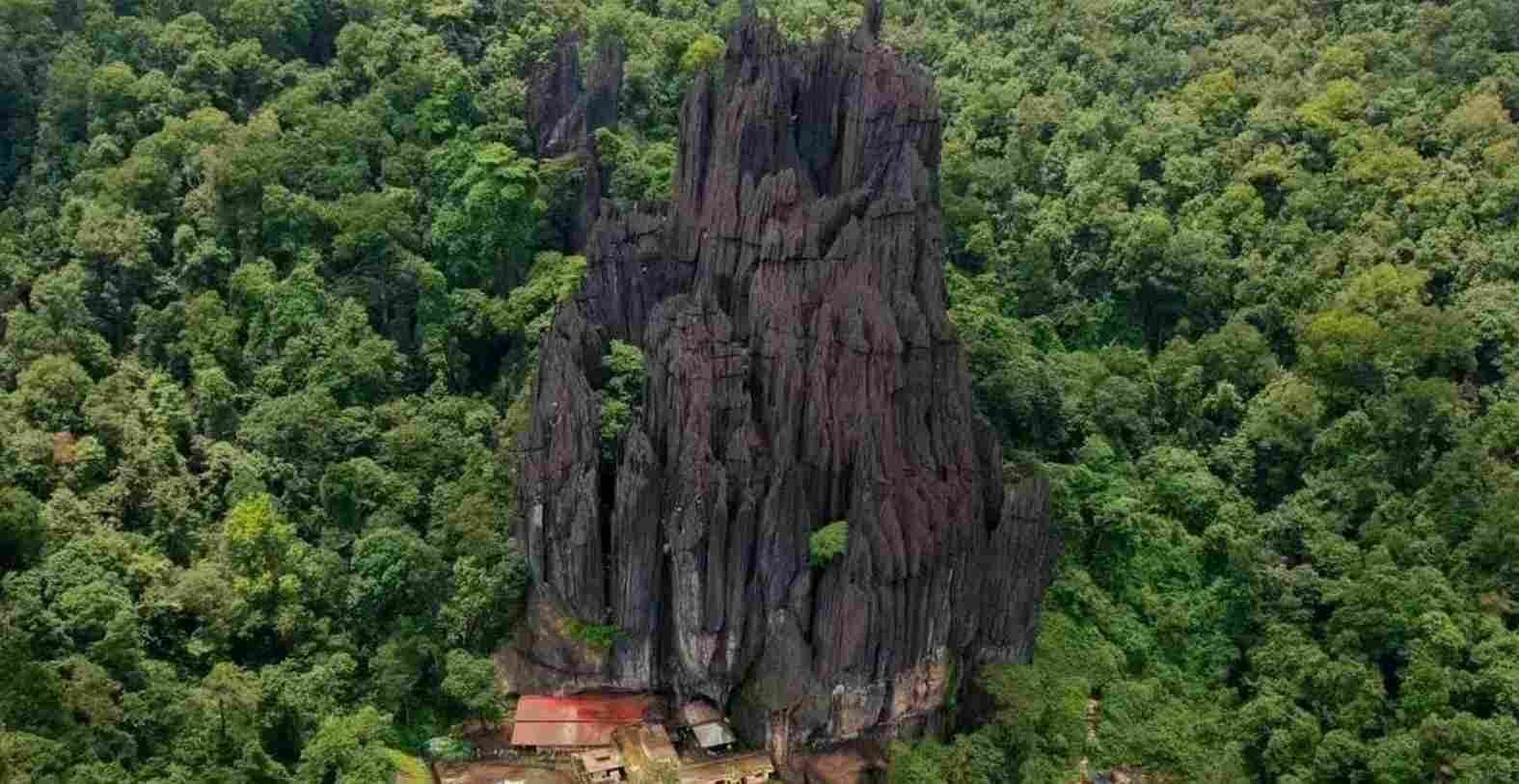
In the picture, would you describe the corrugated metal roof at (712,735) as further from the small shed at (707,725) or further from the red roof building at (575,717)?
the red roof building at (575,717)

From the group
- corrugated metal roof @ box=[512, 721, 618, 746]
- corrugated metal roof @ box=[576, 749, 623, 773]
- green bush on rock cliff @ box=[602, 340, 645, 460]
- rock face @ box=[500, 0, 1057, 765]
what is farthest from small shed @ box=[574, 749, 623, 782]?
green bush on rock cliff @ box=[602, 340, 645, 460]

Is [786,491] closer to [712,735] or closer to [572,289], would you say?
[712,735]

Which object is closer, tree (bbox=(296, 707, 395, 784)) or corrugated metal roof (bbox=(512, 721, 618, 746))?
tree (bbox=(296, 707, 395, 784))

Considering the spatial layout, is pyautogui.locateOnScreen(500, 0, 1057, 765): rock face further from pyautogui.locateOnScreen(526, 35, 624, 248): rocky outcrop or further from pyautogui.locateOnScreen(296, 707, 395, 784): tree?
pyautogui.locateOnScreen(526, 35, 624, 248): rocky outcrop

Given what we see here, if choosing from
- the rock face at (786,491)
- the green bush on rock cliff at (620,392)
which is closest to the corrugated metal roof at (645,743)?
the rock face at (786,491)

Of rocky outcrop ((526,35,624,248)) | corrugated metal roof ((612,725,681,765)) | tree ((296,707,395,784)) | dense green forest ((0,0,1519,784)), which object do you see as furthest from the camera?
rocky outcrop ((526,35,624,248))

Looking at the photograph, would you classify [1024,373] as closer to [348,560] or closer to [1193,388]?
[1193,388]
